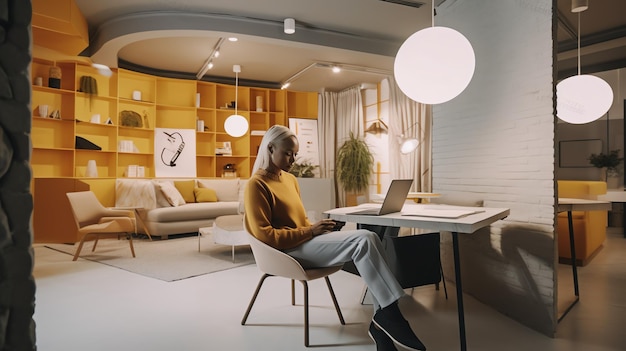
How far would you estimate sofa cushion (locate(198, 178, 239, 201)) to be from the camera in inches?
288

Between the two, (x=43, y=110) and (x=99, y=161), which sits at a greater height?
(x=43, y=110)

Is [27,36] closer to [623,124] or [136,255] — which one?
[136,255]

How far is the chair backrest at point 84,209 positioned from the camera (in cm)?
451

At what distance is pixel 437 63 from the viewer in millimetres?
2357

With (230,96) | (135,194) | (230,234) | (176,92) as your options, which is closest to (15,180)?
(230,234)

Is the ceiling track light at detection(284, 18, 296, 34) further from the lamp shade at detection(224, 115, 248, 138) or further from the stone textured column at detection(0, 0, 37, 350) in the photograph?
the stone textured column at detection(0, 0, 37, 350)

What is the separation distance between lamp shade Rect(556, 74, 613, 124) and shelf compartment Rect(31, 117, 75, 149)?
22.4ft

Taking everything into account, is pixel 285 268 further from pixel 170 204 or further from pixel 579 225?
pixel 170 204

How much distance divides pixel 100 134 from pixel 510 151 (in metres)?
6.51

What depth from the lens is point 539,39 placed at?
252 centimetres

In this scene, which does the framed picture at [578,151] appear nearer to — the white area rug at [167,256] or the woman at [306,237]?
the white area rug at [167,256]

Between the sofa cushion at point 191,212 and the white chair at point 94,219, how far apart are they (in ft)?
3.12

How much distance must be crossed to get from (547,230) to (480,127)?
95 centimetres

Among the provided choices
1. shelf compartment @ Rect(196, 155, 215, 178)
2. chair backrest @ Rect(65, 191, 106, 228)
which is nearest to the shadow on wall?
chair backrest @ Rect(65, 191, 106, 228)
